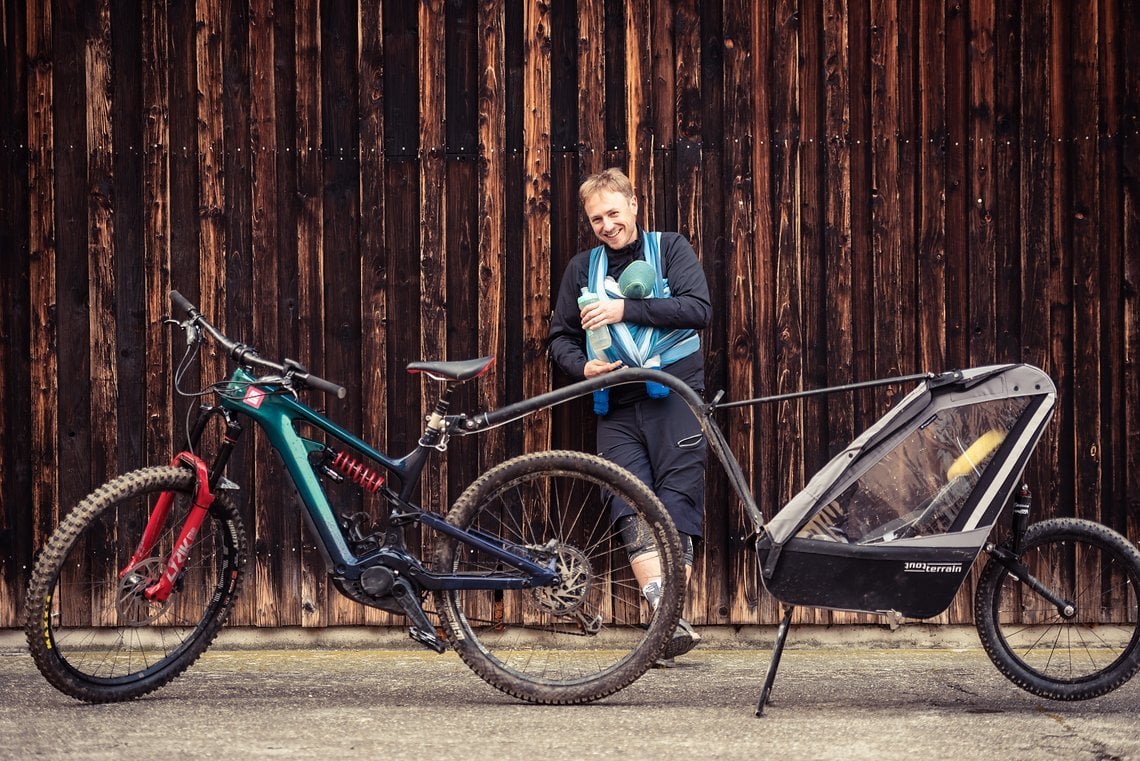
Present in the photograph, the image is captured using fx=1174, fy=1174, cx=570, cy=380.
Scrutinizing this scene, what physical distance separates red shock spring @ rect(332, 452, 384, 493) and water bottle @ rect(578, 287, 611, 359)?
1.11 m

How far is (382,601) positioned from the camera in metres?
4.23

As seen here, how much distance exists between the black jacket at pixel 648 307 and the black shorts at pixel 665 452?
0.32ft

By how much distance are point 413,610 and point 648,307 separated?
1.56 m

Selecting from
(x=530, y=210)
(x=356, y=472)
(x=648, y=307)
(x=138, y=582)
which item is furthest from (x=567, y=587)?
(x=530, y=210)

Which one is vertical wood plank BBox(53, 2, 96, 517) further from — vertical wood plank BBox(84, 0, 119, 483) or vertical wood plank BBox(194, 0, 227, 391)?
vertical wood plank BBox(194, 0, 227, 391)

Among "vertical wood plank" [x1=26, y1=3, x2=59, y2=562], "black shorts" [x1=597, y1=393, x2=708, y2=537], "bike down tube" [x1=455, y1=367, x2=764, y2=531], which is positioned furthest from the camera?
"vertical wood plank" [x1=26, y1=3, x2=59, y2=562]

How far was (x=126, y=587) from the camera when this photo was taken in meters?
4.19

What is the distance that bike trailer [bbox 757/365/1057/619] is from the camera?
13.3 feet

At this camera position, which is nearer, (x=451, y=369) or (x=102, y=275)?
(x=451, y=369)

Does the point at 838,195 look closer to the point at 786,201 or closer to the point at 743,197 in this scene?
the point at 786,201

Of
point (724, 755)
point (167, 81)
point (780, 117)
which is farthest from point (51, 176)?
point (724, 755)

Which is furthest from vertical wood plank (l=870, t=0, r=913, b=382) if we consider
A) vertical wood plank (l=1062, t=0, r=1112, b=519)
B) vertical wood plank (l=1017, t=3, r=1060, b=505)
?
vertical wood plank (l=1062, t=0, r=1112, b=519)

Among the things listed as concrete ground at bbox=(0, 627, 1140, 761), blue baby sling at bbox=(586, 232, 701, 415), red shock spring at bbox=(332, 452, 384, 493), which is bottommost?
concrete ground at bbox=(0, 627, 1140, 761)

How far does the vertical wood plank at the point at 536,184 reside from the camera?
212 inches
